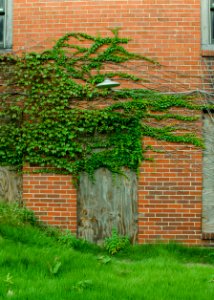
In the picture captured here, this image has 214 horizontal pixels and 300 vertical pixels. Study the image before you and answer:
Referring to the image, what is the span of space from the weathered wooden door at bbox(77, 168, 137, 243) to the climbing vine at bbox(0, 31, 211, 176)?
8.8 inches

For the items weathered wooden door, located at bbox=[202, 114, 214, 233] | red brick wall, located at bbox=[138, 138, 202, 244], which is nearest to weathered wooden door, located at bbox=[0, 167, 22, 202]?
red brick wall, located at bbox=[138, 138, 202, 244]

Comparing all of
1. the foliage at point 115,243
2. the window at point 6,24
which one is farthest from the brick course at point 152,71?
the foliage at point 115,243

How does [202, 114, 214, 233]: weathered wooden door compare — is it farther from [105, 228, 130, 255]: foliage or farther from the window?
the window

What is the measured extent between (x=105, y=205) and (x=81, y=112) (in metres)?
1.72

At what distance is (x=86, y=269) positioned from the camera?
604cm

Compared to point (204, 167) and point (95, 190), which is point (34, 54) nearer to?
point (95, 190)

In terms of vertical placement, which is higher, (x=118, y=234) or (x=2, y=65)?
(x=2, y=65)

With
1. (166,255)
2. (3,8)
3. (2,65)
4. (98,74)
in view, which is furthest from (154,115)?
(3,8)

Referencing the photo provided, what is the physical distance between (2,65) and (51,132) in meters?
1.57

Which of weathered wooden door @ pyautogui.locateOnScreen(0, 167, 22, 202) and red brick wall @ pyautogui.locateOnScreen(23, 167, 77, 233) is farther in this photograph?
weathered wooden door @ pyautogui.locateOnScreen(0, 167, 22, 202)

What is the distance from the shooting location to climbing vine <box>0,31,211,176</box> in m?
7.84

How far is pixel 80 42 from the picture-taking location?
8008 mm

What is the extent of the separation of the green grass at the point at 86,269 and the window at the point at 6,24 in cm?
301

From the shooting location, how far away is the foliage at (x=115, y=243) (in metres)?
7.68
